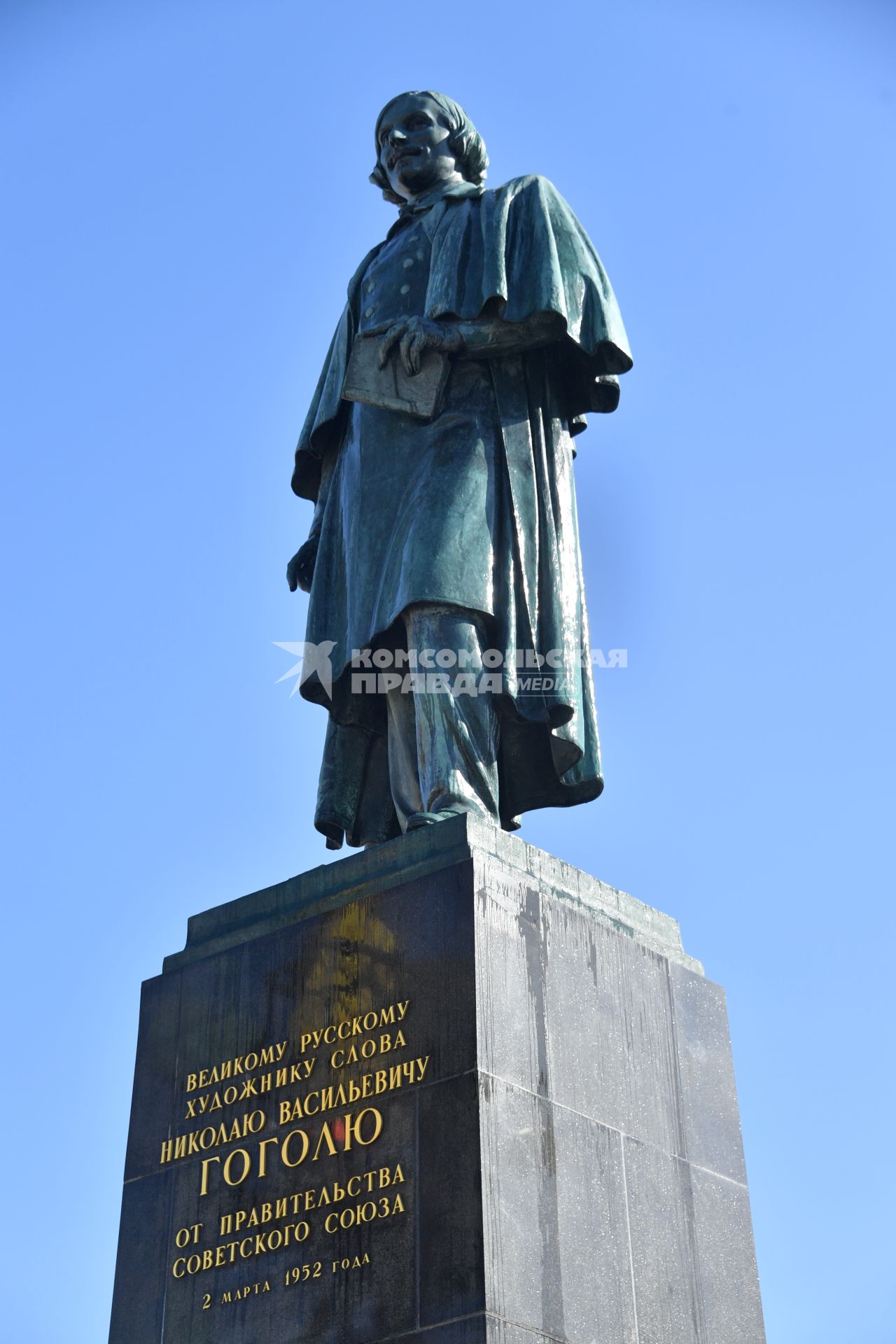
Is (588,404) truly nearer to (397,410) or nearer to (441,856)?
(397,410)

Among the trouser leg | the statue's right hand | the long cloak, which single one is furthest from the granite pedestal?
the statue's right hand

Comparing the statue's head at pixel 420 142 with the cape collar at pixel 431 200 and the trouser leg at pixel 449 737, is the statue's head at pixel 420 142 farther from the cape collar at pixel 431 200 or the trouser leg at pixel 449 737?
the trouser leg at pixel 449 737

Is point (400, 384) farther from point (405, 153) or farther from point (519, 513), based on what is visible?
point (405, 153)

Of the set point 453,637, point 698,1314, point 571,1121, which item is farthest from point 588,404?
point 698,1314

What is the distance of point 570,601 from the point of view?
35.9 feet

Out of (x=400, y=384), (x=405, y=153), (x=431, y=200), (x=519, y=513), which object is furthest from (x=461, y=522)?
(x=405, y=153)

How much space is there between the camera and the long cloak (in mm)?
10609

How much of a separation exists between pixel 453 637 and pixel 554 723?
28.5 inches

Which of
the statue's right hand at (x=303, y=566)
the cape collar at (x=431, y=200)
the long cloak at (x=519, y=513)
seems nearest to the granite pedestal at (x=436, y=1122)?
the long cloak at (x=519, y=513)

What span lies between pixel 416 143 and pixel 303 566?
2.78m

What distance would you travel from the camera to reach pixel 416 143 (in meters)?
12.2

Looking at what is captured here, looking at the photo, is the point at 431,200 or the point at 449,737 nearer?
the point at 449,737

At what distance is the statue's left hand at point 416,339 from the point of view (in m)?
10.9

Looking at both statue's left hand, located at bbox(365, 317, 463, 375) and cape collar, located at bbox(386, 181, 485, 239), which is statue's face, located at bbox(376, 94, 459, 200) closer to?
cape collar, located at bbox(386, 181, 485, 239)
